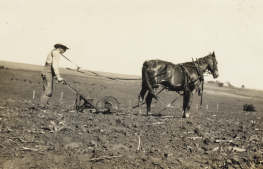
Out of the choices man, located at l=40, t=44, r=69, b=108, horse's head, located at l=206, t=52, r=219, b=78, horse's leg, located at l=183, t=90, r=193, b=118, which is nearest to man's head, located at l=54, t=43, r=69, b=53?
man, located at l=40, t=44, r=69, b=108

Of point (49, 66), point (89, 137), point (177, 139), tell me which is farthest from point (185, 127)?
point (49, 66)

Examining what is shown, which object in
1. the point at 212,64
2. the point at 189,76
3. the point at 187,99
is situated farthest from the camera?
the point at 212,64

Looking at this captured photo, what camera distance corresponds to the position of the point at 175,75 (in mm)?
12930

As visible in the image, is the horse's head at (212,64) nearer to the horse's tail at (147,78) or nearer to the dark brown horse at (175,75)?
the dark brown horse at (175,75)

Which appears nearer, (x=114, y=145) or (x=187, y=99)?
(x=114, y=145)

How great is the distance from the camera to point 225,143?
8.67 m

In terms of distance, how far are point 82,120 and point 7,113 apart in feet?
8.82

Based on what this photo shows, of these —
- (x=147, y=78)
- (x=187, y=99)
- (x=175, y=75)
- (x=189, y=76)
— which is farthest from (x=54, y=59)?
(x=187, y=99)

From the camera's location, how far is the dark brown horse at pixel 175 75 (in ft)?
41.5

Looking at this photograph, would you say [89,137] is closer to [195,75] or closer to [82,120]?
[82,120]

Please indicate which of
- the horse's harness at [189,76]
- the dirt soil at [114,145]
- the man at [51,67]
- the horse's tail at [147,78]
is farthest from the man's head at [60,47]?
the horse's harness at [189,76]

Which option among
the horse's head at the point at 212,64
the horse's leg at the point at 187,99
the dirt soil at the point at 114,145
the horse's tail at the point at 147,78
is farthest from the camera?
the horse's head at the point at 212,64

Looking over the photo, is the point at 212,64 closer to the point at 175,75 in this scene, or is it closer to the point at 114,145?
the point at 175,75

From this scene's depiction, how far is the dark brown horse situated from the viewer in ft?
41.5
